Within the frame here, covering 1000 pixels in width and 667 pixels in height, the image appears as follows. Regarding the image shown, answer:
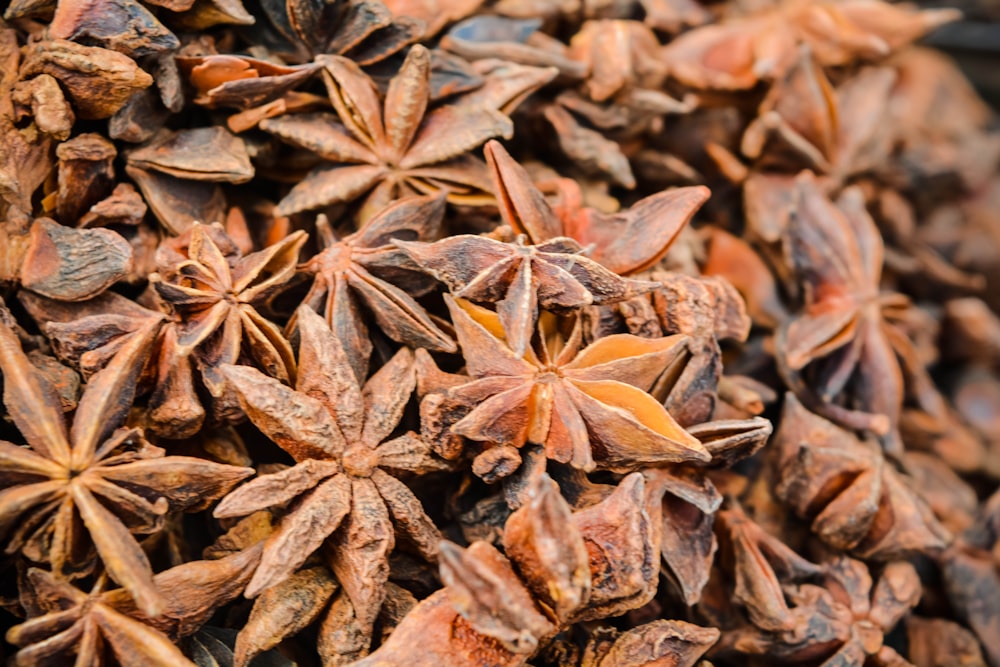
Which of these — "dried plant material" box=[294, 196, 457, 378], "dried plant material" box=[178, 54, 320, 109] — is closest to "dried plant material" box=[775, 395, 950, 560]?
"dried plant material" box=[294, 196, 457, 378]

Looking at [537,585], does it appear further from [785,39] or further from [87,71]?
[785,39]

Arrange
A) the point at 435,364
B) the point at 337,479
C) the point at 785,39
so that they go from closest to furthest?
the point at 337,479
the point at 435,364
the point at 785,39

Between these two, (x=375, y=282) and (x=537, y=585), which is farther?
(x=375, y=282)

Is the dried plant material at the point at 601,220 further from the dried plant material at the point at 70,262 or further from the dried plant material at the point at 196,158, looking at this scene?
the dried plant material at the point at 70,262

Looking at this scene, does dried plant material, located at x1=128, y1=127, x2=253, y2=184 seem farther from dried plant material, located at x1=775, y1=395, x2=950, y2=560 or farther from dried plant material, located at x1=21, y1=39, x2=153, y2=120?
dried plant material, located at x1=775, y1=395, x2=950, y2=560

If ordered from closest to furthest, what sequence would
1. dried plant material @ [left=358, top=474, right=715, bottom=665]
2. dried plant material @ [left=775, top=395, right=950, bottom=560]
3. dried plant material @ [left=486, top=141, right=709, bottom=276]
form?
dried plant material @ [left=358, top=474, right=715, bottom=665] → dried plant material @ [left=486, top=141, right=709, bottom=276] → dried plant material @ [left=775, top=395, right=950, bottom=560]

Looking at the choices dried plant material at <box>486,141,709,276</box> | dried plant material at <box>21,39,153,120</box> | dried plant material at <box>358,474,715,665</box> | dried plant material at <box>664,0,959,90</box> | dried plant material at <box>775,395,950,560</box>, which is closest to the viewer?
dried plant material at <box>358,474,715,665</box>

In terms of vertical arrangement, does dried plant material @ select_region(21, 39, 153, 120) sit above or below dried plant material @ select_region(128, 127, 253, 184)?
above

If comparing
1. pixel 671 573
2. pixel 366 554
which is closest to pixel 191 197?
pixel 366 554

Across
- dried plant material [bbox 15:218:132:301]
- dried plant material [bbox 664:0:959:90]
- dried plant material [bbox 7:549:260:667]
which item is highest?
dried plant material [bbox 664:0:959:90]

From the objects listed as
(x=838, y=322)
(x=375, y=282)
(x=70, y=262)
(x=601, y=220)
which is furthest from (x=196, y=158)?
(x=838, y=322)
